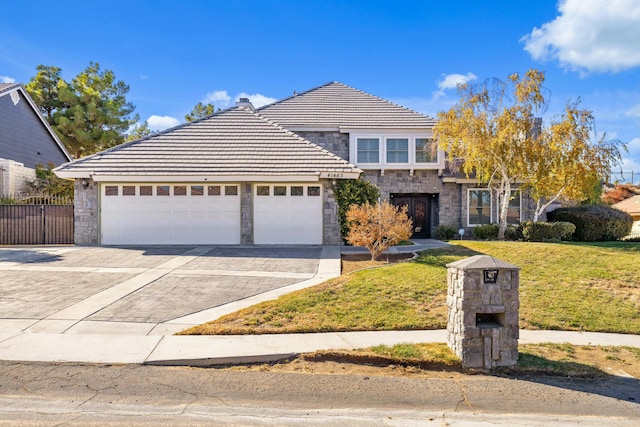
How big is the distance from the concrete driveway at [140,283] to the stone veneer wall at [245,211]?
38.1 inches

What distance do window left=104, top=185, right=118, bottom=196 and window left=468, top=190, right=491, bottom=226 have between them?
1627 cm

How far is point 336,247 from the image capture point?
14.8 m

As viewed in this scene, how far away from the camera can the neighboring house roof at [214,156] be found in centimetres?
1472

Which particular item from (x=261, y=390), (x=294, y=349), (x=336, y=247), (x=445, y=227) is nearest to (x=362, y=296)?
(x=294, y=349)

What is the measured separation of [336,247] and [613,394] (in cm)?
1075

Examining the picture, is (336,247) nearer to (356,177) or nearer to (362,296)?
(356,177)

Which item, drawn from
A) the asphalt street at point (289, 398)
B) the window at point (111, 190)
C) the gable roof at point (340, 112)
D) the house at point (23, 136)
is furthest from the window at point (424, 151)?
the house at point (23, 136)

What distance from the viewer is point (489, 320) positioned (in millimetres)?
5430

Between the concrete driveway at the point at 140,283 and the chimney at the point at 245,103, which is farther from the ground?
the chimney at the point at 245,103

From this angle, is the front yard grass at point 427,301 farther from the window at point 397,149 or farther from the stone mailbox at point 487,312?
the window at point 397,149

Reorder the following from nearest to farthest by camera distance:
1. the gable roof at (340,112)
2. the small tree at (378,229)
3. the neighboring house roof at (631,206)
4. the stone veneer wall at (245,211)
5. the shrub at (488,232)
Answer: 1. the small tree at (378,229)
2. the stone veneer wall at (245,211)
3. the shrub at (488,232)
4. the gable roof at (340,112)
5. the neighboring house roof at (631,206)

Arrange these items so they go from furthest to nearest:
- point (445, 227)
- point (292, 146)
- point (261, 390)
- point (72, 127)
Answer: point (72, 127) → point (445, 227) → point (292, 146) → point (261, 390)

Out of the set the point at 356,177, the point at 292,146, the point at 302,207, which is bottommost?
the point at 302,207

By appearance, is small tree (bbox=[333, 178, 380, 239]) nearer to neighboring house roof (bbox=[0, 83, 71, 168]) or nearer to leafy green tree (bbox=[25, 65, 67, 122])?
neighboring house roof (bbox=[0, 83, 71, 168])
